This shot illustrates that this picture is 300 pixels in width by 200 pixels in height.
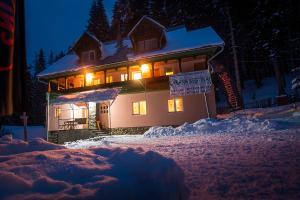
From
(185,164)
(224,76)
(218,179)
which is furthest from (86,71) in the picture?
(218,179)

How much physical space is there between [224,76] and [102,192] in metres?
17.8

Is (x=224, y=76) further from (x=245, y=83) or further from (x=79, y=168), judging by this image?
(x=245, y=83)

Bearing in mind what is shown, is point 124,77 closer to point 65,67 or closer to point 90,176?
Answer: point 65,67

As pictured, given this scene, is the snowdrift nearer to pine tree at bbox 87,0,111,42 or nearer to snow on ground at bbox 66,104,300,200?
snow on ground at bbox 66,104,300,200

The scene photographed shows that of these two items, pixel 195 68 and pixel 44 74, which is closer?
pixel 195 68

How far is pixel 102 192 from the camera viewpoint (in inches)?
136

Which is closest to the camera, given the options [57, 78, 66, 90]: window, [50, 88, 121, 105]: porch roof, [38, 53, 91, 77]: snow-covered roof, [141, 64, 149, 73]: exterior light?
[50, 88, 121, 105]: porch roof

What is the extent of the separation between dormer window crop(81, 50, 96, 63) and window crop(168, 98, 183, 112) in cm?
930

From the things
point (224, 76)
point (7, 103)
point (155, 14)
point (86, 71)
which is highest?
point (155, 14)

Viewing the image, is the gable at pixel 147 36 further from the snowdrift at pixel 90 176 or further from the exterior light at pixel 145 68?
the snowdrift at pixel 90 176

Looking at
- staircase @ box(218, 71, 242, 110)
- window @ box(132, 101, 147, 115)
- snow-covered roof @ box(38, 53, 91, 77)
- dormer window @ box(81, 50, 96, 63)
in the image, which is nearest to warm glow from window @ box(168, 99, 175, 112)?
window @ box(132, 101, 147, 115)

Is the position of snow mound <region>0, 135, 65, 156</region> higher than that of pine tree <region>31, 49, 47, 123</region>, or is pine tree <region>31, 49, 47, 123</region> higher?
pine tree <region>31, 49, 47, 123</region>

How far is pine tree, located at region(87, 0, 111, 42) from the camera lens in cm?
4725

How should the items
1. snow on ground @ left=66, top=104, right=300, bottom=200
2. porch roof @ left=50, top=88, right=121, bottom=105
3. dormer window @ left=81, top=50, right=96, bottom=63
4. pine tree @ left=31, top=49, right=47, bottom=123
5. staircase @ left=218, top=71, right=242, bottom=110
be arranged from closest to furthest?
snow on ground @ left=66, top=104, right=300, bottom=200
staircase @ left=218, top=71, right=242, bottom=110
porch roof @ left=50, top=88, right=121, bottom=105
dormer window @ left=81, top=50, right=96, bottom=63
pine tree @ left=31, top=49, right=47, bottom=123
